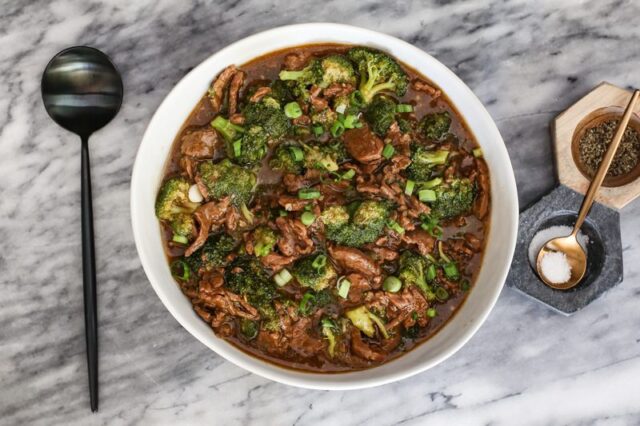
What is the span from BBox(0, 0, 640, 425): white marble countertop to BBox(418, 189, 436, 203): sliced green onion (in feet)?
3.19

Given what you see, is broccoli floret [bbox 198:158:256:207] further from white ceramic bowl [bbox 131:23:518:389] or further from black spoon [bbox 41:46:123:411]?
black spoon [bbox 41:46:123:411]

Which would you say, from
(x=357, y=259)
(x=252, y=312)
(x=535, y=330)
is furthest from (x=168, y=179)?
(x=535, y=330)

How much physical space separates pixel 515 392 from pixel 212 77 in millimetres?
3342

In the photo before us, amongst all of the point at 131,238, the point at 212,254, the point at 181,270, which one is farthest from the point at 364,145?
the point at 131,238

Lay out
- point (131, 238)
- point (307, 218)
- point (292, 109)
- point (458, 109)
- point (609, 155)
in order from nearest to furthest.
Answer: point (307, 218) < point (292, 109) < point (458, 109) < point (609, 155) < point (131, 238)

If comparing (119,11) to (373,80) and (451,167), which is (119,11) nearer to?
(373,80)

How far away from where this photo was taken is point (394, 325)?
435cm

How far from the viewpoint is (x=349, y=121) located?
169 inches

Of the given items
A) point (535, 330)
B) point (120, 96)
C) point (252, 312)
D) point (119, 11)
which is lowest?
point (535, 330)

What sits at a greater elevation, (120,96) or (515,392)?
(120,96)

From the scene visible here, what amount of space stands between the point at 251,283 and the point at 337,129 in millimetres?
1218

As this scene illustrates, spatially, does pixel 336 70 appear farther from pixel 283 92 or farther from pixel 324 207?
pixel 324 207

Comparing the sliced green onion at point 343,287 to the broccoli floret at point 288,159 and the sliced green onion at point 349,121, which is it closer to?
the broccoli floret at point 288,159

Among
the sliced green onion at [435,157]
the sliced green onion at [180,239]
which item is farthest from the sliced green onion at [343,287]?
the sliced green onion at [180,239]
